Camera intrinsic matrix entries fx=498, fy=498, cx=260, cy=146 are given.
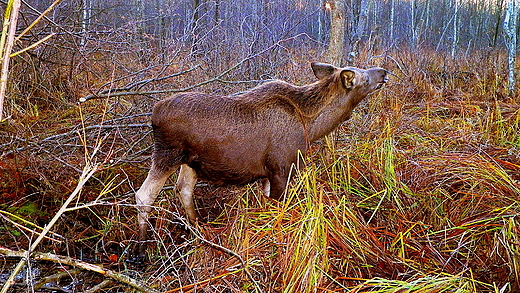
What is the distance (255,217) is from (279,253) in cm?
102

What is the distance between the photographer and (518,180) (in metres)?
4.84

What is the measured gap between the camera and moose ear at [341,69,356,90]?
489 cm

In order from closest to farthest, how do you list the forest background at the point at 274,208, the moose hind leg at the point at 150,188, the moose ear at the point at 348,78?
the forest background at the point at 274,208 → the moose hind leg at the point at 150,188 → the moose ear at the point at 348,78

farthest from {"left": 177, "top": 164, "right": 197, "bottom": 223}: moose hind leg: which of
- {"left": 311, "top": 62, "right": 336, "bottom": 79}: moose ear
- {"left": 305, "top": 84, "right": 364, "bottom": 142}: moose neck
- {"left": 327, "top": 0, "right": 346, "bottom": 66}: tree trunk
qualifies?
{"left": 327, "top": 0, "right": 346, "bottom": 66}: tree trunk

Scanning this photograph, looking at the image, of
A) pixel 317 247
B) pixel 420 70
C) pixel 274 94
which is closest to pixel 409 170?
pixel 274 94

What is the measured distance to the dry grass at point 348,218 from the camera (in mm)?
3428

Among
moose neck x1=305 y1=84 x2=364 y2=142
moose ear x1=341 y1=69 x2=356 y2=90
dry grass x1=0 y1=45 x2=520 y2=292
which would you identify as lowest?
dry grass x1=0 y1=45 x2=520 y2=292

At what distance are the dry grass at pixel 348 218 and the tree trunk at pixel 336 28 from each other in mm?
1009

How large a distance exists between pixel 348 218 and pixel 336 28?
9.77 ft

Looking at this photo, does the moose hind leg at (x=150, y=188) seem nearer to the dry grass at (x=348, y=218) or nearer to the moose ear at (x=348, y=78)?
the dry grass at (x=348, y=218)

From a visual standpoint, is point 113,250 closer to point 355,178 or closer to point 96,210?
point 96,210

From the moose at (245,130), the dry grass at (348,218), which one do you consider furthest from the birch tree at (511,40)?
the moose at (245,130)

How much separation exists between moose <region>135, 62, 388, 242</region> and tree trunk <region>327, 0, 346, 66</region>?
1250 mm

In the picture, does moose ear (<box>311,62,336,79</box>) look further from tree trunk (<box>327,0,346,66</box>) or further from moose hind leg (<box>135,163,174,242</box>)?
moose hind leg (<box>135,163,174,242</box>)
